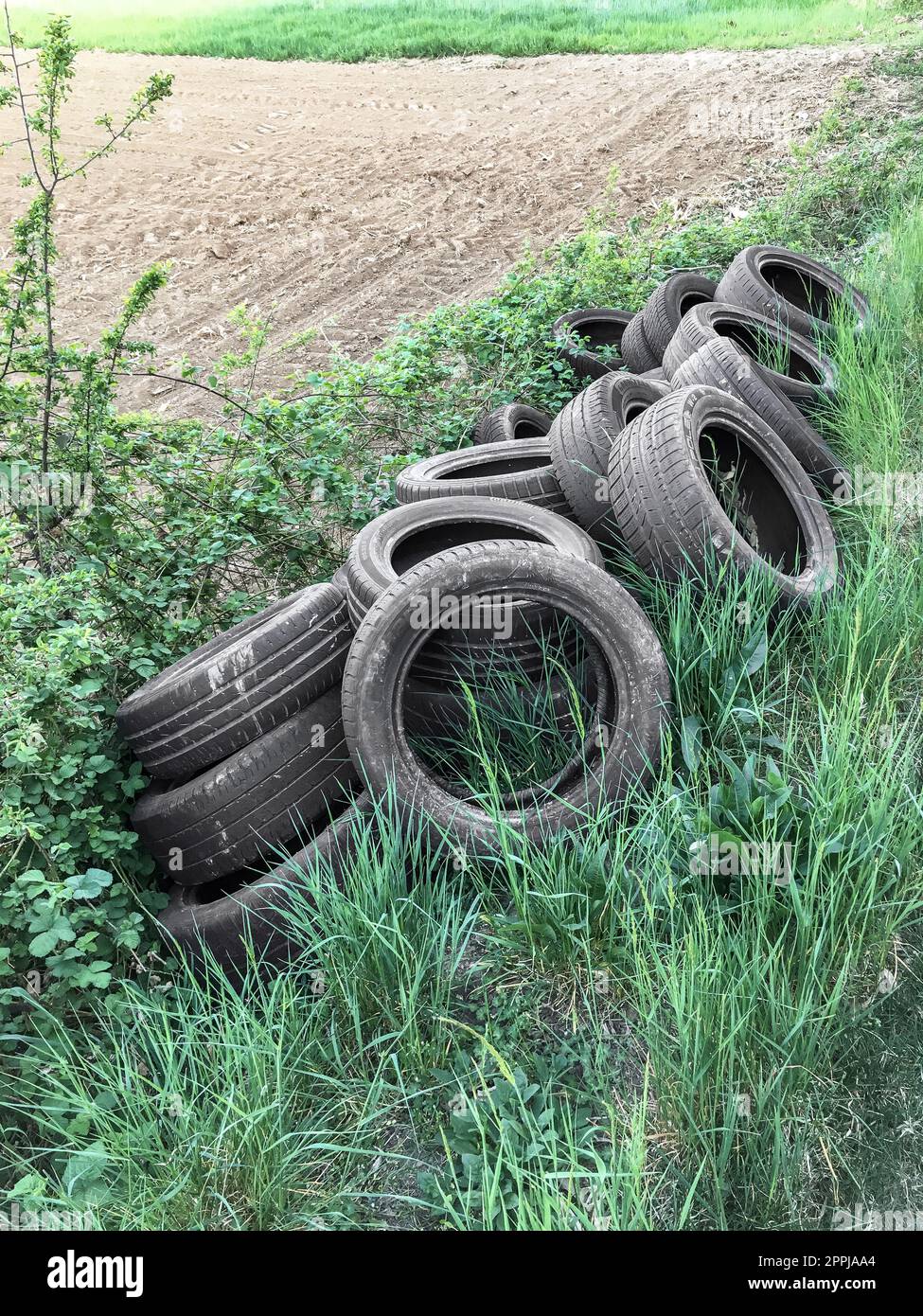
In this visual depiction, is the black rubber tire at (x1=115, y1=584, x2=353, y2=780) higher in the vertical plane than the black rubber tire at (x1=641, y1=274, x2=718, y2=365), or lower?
lower

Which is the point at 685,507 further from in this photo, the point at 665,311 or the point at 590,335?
the point at 590,335

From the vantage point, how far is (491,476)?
15.8ft

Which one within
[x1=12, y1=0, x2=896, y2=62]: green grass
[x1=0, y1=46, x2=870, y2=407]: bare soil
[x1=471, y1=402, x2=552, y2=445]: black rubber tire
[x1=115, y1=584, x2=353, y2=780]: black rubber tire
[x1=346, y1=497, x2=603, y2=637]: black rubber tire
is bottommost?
[x1=115, y1=584, x2=353, y2=780]: black rubber tire

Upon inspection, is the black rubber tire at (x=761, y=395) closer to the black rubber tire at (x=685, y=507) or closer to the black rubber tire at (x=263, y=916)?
the black rubber tire at (x=685, y=507)

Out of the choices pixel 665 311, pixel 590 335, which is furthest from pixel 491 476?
pixel 590 335

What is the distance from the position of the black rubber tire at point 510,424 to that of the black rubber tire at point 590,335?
0.71 meters

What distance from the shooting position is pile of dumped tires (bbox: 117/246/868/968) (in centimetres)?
332

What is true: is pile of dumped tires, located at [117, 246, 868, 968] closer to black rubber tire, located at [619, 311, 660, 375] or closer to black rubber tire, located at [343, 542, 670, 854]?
black rubber tire, located at [343, 542, 670, 854]

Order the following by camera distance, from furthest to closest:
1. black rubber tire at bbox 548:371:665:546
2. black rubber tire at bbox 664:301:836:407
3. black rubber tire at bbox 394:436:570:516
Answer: black rubber tire at bbox 664:301:836:407 → black rubber tire at bbox 394:436:570:516 → black rubber tire at bbox 548:371:665:546

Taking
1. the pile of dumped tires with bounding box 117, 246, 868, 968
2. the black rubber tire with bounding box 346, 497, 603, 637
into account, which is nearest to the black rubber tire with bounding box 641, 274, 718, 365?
the pile of dumped tires with bounding box 117, 246, 868, 968

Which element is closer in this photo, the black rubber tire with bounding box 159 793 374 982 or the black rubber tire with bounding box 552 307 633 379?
the black rubber tire with bounding box 159 793 374 982

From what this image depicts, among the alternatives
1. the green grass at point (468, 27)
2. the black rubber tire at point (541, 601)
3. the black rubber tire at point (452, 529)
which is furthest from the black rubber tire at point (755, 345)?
the green grass at point (468, 27)

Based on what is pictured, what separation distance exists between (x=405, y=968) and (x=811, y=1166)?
1.12m

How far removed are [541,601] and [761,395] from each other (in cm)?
225
